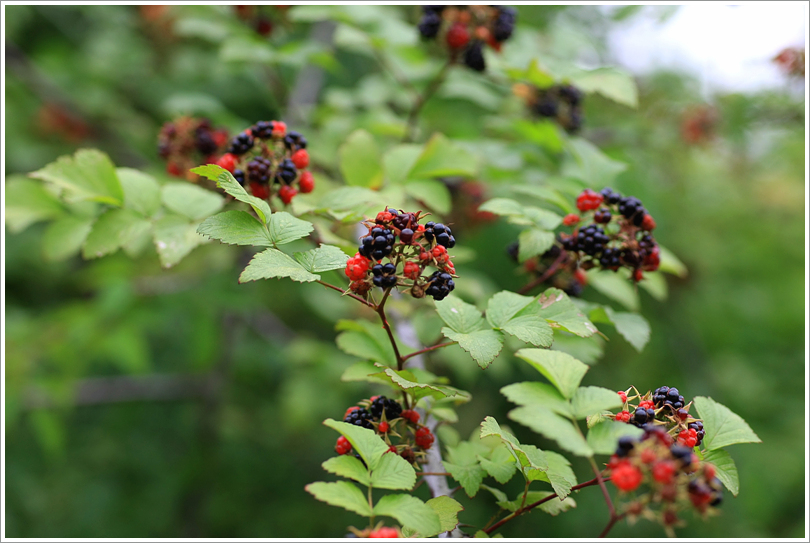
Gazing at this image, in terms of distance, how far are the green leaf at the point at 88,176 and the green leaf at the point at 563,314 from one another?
1.63m

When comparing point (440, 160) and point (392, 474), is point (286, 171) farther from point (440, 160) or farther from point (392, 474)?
point (392, 474)

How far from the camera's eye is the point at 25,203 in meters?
2.63

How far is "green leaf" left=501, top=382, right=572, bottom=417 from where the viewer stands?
1.48m

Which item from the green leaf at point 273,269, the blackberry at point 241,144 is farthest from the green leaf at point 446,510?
the blackberry at point 241,144

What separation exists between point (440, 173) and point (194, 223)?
104cm

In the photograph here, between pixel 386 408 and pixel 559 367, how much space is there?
Answer: 0.54 metres

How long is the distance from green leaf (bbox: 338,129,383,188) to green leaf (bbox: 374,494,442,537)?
1379mm

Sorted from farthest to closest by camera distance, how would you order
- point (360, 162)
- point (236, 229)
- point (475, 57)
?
point (475, 57)
point (360, 162)
point (236, 229)

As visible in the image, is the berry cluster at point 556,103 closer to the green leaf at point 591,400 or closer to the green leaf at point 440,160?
the green leaf at point 440,160

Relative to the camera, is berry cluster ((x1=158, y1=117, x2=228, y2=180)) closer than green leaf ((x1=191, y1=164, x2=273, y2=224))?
No

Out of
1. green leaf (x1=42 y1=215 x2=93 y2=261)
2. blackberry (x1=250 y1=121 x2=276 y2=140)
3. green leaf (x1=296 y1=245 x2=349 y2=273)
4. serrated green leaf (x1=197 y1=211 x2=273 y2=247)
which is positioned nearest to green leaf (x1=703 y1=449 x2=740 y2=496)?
green leaf (x1=296 y1=245 x2=349 y2=273)

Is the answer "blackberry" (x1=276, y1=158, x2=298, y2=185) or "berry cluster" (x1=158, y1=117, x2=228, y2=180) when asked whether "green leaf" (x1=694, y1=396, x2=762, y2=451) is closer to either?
"blackberry" (x1=276, y1=158, x2=298, y2=185)

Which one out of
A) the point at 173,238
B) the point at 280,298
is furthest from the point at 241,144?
the point at 280,298

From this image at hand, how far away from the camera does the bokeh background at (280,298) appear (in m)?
3.75
